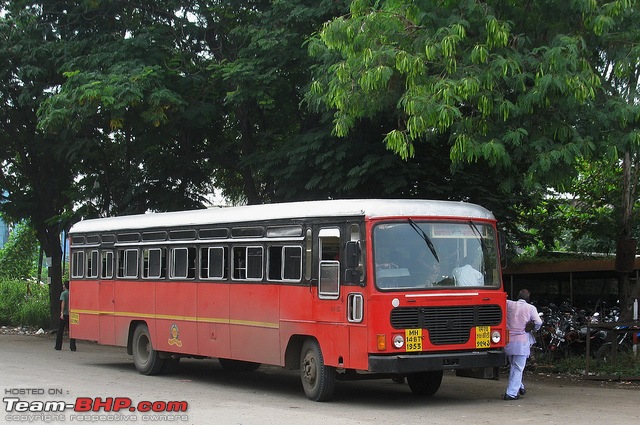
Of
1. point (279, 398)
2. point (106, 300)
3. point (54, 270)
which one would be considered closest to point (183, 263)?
point (106, 300)

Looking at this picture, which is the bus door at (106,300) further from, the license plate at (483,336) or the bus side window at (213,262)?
the license plate at (483,336)

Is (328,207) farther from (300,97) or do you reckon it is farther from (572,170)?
(300,97)

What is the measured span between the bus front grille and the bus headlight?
5.2 inches

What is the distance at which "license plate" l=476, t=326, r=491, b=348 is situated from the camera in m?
14.1

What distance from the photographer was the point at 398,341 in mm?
13547

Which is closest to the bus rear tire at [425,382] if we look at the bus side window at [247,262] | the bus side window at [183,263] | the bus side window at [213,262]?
the bus side window at [247,262]

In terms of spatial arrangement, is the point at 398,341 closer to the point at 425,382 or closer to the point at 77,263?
the point at 425,382

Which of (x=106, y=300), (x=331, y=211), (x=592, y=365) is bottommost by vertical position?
(x=592, y=365)

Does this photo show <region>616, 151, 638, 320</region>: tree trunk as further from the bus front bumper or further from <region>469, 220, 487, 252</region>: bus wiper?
the bus front bumper

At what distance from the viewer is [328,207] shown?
14.6 meters

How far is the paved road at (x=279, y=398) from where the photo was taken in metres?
12.6

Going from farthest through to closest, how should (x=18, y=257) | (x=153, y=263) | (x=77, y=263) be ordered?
(x=18, y=257), (x=77, y=263), (x=153, y=263)

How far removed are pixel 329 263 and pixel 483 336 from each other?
7.74 feet

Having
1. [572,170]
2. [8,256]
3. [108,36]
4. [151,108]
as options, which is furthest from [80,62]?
[8,256]
